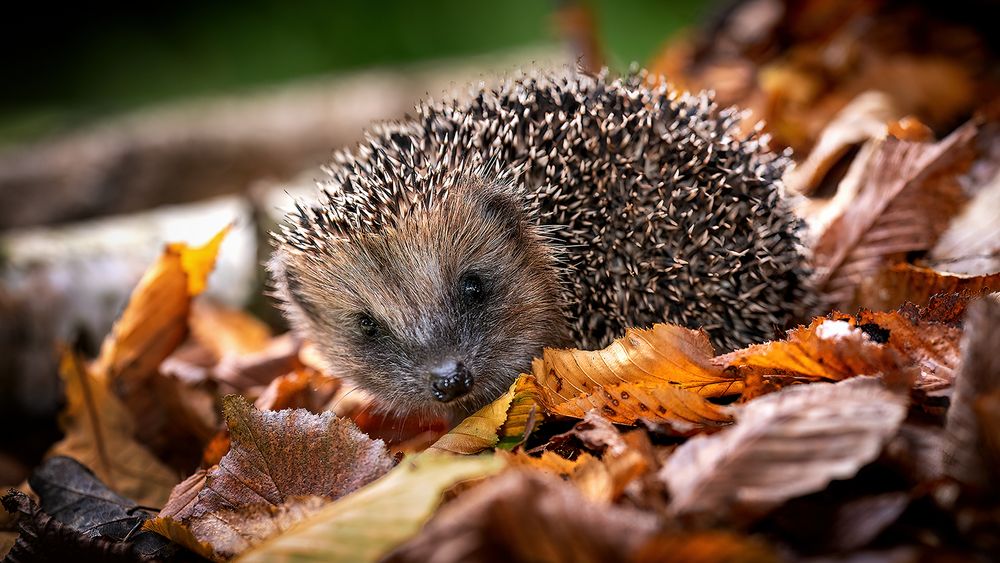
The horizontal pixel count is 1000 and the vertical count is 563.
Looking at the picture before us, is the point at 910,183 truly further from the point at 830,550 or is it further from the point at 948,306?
the point at 830,550

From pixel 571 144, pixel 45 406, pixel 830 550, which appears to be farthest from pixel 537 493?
pixel 45 406

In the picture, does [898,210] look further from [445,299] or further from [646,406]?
[445,299]

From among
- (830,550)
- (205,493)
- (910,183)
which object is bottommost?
(205,493)

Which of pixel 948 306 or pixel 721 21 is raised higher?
pixel 721 21

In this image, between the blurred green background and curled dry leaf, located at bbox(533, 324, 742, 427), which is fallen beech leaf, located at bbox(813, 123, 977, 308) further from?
the blurred green background

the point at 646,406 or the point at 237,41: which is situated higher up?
the point at 237,41

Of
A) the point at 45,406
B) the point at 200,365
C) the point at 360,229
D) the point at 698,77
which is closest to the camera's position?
the point at 360,229

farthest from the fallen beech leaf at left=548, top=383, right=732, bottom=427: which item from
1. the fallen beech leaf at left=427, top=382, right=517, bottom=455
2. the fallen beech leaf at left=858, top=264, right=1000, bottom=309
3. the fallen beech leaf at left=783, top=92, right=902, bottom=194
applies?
the fallen beech leaf at left=783, top=92, right=902, bottom=194

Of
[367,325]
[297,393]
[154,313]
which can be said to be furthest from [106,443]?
[367,325]
